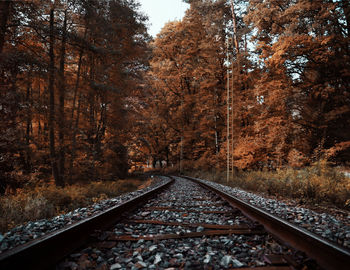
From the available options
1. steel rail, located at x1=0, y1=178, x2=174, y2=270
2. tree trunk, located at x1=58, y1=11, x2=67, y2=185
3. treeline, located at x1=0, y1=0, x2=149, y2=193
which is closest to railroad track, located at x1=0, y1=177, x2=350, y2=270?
steel rail, located at x1=0, y1=178, x2=174, y2=270

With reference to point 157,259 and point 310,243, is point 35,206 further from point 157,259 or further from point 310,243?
point 310,243

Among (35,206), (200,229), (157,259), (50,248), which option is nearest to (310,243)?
(200,229)

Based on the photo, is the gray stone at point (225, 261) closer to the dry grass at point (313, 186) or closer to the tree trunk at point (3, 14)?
the dry grass at point (313, 186)

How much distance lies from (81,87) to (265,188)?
949cm

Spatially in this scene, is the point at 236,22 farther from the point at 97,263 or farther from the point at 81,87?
the point at 97,263

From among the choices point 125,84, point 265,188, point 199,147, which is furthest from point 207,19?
point 265,188

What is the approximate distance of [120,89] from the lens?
436 inches

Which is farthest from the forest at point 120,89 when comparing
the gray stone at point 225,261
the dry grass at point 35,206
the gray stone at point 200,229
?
the gray stone at point 225,261

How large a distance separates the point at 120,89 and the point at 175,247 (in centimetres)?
1020

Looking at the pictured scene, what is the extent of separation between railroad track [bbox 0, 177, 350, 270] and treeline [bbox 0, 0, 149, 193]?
5580 mm

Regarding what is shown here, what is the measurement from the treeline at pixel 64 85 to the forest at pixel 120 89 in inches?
1.7

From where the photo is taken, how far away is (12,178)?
21.0ft

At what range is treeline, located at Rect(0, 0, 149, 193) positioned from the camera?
19.9 ft

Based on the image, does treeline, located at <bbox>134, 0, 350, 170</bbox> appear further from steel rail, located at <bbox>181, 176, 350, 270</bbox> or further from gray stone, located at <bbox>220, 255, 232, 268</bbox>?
gray stone, located at <bbox>220, 255, 232, 268</bbox>
